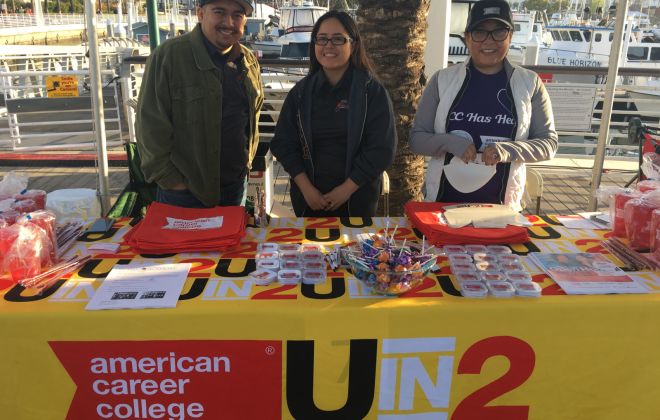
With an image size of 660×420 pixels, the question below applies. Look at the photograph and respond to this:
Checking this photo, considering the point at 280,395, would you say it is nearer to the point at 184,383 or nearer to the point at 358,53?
the point at 184,383

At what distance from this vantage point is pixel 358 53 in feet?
8.69

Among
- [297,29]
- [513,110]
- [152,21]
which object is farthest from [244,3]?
[297,29]

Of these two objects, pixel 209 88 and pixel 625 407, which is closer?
pixel 625 407

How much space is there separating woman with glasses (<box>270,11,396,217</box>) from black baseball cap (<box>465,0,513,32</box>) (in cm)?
54

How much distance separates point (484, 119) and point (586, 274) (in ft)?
3.05

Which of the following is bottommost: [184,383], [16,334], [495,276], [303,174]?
[184,383]

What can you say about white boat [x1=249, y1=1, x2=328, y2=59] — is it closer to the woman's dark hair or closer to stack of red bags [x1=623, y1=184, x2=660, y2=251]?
the woman's dark hair

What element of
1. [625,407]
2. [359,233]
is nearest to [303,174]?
[359,233]

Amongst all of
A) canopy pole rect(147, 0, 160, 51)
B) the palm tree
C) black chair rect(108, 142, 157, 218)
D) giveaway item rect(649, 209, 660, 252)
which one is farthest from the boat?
giveaway item rect(649, 209, 660, 252)

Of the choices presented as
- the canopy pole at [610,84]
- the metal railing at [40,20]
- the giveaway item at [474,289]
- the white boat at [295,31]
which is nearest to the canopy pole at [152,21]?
the canopy pole at [610,84]

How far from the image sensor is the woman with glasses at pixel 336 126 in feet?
8.45

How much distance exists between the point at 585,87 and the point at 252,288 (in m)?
5.74

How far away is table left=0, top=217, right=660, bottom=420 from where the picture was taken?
65.7 inches

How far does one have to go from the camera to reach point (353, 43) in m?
2.60
